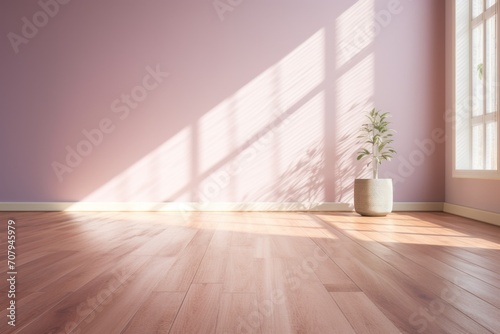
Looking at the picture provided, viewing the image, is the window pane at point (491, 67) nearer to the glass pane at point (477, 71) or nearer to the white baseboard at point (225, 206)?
the glass pane at point (477, 71)

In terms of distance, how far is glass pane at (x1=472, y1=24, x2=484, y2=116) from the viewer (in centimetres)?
360

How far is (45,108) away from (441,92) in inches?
171

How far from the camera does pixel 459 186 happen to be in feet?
12.5

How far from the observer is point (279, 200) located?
4.18 m

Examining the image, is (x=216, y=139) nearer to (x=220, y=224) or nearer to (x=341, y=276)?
(x=220, y=224)

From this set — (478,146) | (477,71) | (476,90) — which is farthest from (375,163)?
(477,71)

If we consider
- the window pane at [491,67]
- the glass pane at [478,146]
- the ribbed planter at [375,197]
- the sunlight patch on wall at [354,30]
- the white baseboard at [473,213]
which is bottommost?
the white baseboard at [473,213]

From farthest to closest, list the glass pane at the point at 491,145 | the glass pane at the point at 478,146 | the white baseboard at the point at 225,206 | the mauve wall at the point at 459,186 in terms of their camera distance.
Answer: the white baseboard at the point at 225,206, the glass pane at the point at 478,146, the glass pane at the point at 491,145, the mauve wall at the point at 459,186

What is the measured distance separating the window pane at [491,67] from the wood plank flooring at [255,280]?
1.34 m

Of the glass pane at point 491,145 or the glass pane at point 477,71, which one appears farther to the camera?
the glass pane at point 477,71

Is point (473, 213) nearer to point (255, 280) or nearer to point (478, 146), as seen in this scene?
point (478, 146)

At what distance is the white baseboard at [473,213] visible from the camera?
3.14m

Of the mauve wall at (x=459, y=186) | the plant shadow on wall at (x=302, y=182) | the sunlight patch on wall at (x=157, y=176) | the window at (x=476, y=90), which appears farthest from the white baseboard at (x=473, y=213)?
the sunlight patch on wall at (x=157, y=176)

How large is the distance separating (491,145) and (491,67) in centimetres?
Answer: 70
